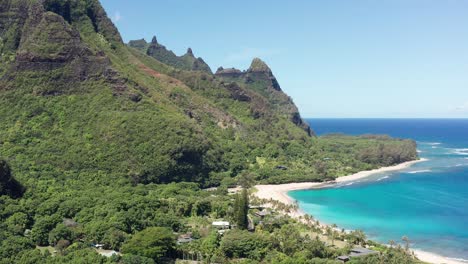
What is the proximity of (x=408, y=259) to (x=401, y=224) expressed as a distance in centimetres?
2353

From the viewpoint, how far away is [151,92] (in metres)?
108

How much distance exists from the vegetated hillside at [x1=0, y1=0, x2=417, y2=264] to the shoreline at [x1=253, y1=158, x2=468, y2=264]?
301 centimetres

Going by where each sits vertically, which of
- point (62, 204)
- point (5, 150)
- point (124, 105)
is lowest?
point (62, 204)

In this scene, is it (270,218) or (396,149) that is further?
(396,149)

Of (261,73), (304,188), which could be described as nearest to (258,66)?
(261,73)

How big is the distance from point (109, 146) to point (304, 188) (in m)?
42.4

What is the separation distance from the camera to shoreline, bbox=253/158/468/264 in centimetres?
5447

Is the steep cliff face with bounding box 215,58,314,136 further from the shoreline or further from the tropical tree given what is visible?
the tropical tree

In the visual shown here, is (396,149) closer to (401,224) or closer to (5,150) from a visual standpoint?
(401,224)

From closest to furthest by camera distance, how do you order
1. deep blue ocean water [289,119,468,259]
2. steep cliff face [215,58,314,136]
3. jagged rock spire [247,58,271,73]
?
deep blue ocean water [289,119,468,259] → steep cliff face [215,58,314,136] → jagged rock spire [247,58,271,73]

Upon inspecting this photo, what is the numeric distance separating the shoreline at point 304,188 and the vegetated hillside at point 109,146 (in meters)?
3.01

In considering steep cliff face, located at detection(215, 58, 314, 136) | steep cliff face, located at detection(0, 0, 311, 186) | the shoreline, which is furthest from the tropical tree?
steep cliff face, located at detection(215, 58, 314, 136)

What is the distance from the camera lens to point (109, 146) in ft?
279

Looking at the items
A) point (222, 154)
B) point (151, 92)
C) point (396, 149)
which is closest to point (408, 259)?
point (222, 154)
